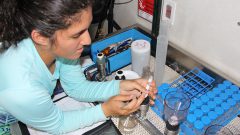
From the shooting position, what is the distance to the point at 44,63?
86 cm

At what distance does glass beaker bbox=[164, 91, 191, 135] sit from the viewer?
0.86 m

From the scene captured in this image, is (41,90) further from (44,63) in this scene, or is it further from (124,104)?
(124,104)

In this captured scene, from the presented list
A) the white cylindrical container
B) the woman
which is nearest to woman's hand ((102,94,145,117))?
the woman

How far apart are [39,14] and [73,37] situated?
4.7 inches

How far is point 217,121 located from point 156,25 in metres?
0.53

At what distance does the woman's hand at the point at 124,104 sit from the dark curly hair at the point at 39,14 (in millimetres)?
315

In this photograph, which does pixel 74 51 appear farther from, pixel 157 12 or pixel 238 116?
pixel 238 116

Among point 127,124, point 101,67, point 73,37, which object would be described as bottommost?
point 127,124

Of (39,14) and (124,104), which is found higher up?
(39,14)

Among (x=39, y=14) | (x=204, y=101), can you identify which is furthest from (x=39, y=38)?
(x=204, y=101)

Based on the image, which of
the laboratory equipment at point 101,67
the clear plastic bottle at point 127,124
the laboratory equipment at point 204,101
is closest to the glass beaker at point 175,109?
the laboratory equipment at point 204,101

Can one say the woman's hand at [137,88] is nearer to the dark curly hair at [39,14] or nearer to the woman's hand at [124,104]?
the woman's hand at [124,104]

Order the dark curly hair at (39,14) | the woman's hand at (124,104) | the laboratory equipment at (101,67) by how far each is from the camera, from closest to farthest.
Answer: the dark curly hair at (39,14), the woman's hand at (124,104), the laboratory equipment at (101,67)

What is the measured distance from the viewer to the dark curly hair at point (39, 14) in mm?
659
